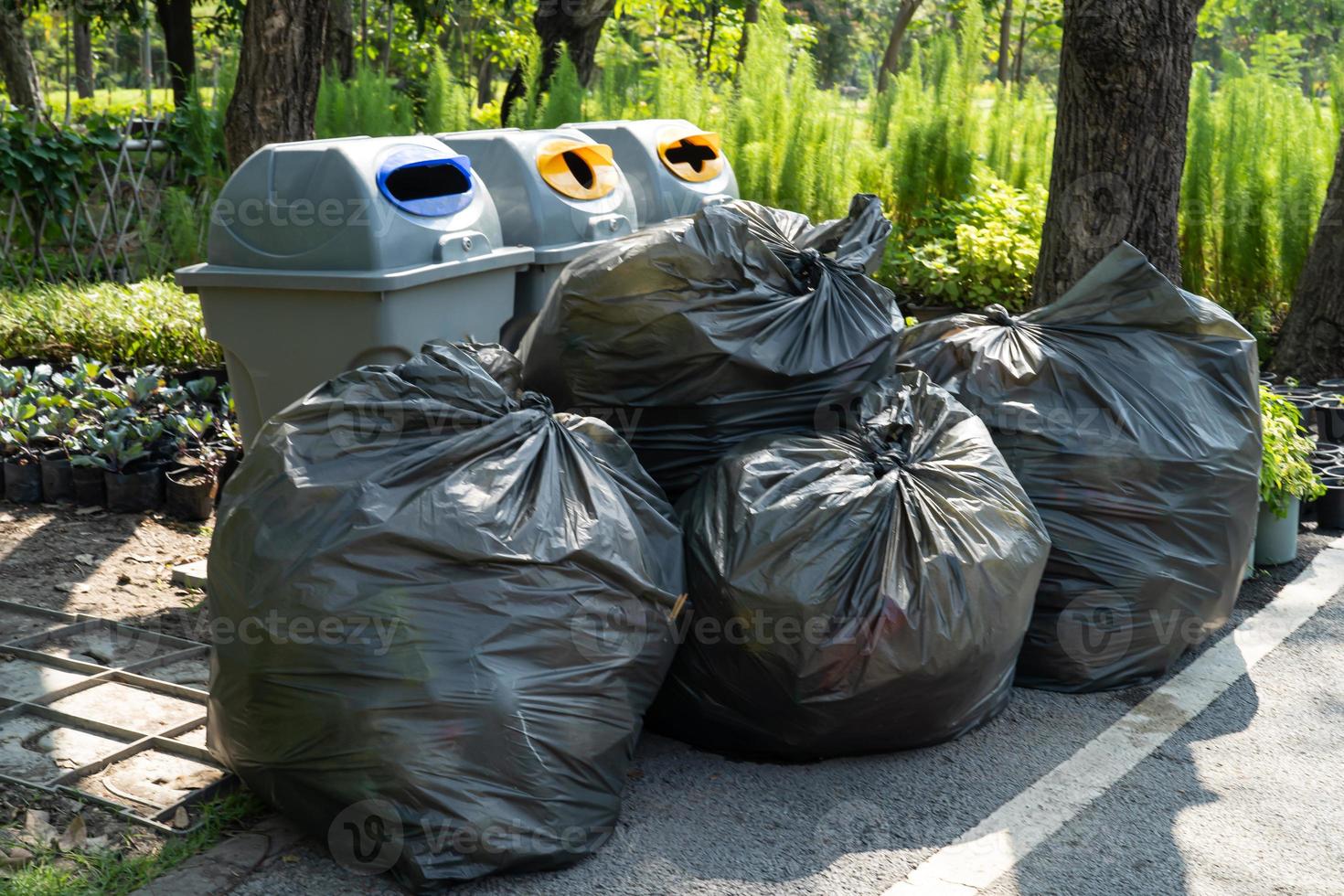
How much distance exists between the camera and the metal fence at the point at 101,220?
8.60m

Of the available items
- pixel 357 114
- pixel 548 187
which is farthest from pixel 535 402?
pixel 357 114

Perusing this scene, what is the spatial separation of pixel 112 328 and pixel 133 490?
223cm

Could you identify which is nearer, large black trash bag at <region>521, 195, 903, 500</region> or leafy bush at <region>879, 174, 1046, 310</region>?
large black trash bag at <region>521, 195, 903, 500</region>

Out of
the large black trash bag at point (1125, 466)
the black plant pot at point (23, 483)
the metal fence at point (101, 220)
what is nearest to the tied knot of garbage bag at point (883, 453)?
the large black trash bag at point (1125, 466)

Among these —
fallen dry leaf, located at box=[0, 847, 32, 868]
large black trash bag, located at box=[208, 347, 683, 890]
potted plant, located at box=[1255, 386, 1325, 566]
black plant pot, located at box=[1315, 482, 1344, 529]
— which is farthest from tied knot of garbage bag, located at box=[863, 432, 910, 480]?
black plant pot, located at box=[1315, 482, 1344, 529]

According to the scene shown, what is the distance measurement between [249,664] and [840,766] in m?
1.33

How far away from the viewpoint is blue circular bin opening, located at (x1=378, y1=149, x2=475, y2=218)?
3594 mm

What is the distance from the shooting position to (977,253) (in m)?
6.39

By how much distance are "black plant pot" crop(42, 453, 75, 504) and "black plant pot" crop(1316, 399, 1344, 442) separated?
16.8ft

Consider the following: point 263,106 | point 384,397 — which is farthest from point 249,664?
point 263,106

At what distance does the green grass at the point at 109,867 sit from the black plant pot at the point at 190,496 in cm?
214

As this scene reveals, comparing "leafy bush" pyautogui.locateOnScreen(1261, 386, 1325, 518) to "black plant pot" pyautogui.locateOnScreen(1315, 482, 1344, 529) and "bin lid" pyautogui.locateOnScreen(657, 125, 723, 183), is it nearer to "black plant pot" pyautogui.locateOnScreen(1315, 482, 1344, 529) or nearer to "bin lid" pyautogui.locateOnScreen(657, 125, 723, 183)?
"black plant pot" pyautogui.locateOnScreen(1315, 482, 1344, 529)

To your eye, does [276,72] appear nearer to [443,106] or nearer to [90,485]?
[90,485]

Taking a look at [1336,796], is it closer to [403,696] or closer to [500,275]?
[403,696]
